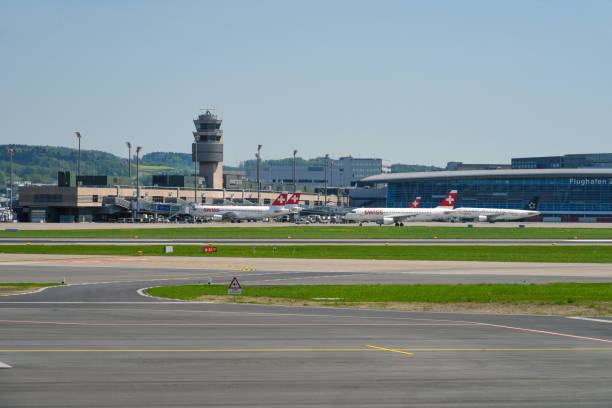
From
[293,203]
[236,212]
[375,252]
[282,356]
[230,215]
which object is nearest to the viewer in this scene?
[282,356]

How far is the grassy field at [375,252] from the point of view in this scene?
64.1 m

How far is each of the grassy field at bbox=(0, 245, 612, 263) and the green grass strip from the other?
22.8 m

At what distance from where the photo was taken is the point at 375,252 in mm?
70062

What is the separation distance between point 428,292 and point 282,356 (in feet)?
58.7

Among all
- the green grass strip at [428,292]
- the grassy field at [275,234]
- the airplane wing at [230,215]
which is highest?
the airplane wing at [230,215]

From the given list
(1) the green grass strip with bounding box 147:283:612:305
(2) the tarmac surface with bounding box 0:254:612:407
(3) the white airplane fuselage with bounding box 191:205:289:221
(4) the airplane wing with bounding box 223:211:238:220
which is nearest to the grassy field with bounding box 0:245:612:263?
(1) the green grass strip with bounding box 147:283:612:305

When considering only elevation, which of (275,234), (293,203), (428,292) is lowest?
(428,292)

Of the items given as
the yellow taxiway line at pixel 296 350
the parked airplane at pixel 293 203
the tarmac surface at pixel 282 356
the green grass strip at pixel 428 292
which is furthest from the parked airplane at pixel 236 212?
the yellow taxiway line at pixel 296 350

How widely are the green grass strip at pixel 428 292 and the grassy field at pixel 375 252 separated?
22.8 meters

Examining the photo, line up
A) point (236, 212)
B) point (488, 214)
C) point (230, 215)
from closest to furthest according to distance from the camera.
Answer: point (230, 215)
point (236, 212)
point (488, 214)

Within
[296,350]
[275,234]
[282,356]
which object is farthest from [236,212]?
[282,356]

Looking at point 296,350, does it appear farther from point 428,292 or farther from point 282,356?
point 428,292

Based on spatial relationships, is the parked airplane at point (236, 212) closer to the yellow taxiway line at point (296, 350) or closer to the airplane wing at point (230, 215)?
the airplane wing at point (230, 215)

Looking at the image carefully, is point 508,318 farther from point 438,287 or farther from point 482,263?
point 482,263
